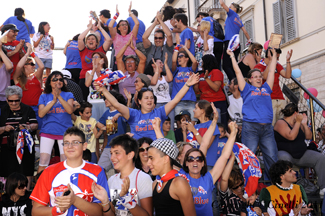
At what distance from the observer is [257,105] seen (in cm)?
714

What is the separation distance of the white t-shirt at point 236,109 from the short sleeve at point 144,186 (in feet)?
14.8

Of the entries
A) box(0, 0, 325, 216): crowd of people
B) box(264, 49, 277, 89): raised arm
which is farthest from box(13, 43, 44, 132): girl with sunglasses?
box(264, 49, 277, 89): raised arm

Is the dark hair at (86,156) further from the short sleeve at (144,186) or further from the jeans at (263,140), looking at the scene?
the jeans at (263,140)

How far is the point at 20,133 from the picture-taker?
6477 millimetres

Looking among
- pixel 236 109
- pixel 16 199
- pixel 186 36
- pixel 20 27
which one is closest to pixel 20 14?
pixel 20 27

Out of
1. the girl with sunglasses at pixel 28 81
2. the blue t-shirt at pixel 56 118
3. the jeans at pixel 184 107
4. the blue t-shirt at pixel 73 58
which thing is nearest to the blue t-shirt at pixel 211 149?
the jeans at pixel 184 107

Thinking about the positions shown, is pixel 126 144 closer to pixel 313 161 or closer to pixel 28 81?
pixel 313 161

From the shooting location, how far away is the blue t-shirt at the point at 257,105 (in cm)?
704

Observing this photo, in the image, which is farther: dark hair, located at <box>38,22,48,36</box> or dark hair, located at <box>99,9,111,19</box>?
dark hair, located at <box>38,22,48,36</box>

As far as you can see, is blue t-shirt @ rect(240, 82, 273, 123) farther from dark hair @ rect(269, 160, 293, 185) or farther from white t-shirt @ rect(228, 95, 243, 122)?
white t-shirt @ rect(228, 95, 243, 122)

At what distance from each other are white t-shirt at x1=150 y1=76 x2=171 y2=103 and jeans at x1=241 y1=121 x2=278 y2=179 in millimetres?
1999

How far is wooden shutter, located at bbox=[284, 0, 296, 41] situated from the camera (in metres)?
17.2

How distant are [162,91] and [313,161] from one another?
3.25m

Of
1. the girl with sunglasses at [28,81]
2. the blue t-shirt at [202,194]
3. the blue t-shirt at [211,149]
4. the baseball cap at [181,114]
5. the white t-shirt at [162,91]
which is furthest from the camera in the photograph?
the white t-shirt at [162,91]
